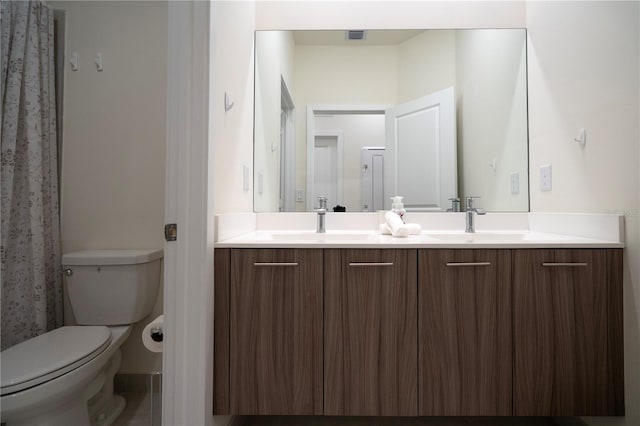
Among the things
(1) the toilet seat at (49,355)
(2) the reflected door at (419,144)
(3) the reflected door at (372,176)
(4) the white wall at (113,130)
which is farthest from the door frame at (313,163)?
(1) the toilet seat at (49,355)

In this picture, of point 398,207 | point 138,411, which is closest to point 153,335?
point 138,411

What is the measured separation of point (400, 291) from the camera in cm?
112

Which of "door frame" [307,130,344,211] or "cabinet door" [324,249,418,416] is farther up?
"door frame" [307,130,344,211]

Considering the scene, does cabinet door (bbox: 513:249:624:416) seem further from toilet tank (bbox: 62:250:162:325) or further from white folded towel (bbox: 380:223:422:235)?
toilet tank (bbox: 62:250:162:325)

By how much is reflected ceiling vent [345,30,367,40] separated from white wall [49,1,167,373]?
970 millimetres

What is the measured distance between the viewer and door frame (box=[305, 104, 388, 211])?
1.79 m

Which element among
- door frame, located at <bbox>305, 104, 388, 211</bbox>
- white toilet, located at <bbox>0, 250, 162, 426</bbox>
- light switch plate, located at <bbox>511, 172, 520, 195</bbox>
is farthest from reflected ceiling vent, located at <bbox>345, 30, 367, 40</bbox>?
white toilet, located at <bbox>0, 250, 162, 426</bbox>

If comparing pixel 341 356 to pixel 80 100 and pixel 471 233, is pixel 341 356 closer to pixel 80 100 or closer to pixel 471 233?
pixel 471 233

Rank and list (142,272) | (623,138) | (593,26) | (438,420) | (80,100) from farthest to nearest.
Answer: (80,100)
(142,272)
(438,420)
(593,26)
(623,138)

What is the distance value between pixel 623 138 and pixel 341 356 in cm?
119

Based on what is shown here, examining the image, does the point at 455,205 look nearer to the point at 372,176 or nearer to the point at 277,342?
the point at 372,176

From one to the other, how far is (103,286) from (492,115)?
211 cm

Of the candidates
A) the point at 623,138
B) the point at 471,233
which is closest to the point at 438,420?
the point at 471,233

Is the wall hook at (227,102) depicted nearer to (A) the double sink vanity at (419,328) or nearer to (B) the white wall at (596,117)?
(A) the double sink vanity at (419,328)
